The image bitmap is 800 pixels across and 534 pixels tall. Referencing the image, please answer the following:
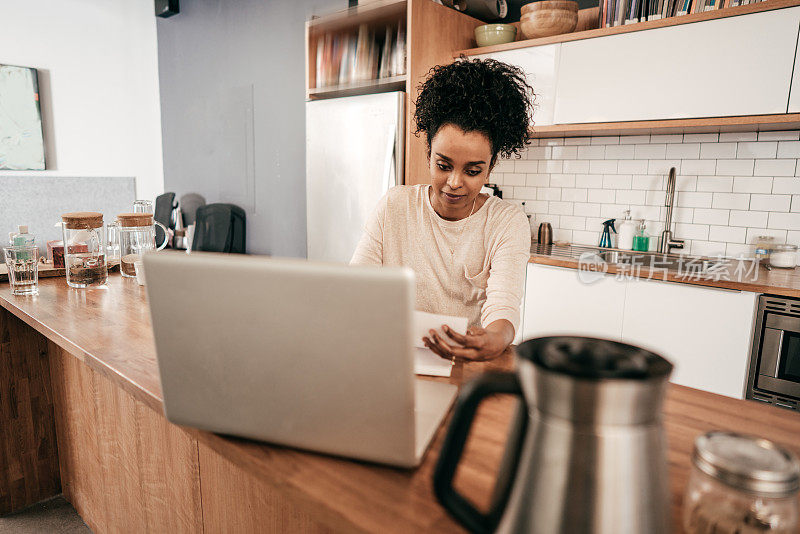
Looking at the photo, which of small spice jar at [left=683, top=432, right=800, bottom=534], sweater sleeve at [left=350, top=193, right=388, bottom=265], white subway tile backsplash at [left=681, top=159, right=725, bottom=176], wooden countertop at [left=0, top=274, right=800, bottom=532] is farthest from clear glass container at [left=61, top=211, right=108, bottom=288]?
white subway tile backsplash at [left=681, top=159, right=725, bottom=176]

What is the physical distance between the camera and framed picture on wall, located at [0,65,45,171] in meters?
4.28

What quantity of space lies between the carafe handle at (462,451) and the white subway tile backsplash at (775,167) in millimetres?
2784

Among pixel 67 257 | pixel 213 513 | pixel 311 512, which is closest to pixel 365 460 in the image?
pixel 311 512

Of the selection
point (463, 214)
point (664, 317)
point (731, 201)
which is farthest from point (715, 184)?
point (463, 214)

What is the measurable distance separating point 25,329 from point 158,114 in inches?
144

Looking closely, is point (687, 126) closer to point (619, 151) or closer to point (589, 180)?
point (619, 151)

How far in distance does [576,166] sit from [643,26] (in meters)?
0.87

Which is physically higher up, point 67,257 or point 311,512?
point 67,257

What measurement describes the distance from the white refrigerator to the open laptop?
229cm

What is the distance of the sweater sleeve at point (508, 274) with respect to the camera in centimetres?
136

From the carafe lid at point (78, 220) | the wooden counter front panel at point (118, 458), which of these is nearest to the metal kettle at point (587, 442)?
the wooden counter front panel at point (118, 458)

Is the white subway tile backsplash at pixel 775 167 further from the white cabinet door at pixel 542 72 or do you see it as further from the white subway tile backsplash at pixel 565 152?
the white cabinet door at pixel 542 72

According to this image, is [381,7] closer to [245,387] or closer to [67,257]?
[67,257]

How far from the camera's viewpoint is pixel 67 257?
2.04 m
